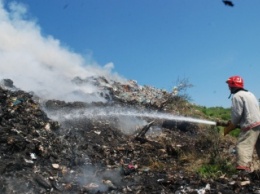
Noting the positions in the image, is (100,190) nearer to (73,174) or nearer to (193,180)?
(73,174)

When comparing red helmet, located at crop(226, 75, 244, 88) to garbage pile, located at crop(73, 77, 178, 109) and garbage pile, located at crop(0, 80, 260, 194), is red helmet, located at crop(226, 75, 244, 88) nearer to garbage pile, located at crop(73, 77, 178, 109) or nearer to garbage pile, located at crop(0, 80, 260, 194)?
garbage pile, located at crop(0, 80, 260, 194)

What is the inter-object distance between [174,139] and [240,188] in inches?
190

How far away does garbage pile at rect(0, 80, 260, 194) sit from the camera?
6109 mm

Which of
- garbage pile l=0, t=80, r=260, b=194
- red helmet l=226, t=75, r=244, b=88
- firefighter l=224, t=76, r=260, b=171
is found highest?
red helmet l=226, t=75, r=244, b=88

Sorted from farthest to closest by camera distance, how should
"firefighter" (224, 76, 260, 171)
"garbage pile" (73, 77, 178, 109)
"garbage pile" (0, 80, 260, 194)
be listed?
"garbage pile" (73, 77, 178, 109)
"firefighter" (224, 76, 260, 171)
"garbage pile" (0, 80, 260, 194)

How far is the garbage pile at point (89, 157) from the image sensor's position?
6109mm

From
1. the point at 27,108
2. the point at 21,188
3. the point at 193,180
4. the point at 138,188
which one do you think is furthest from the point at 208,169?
the point at 27,108

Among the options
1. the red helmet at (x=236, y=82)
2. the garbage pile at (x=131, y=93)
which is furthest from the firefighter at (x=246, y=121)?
the garbage pile at (x=131, y=93)

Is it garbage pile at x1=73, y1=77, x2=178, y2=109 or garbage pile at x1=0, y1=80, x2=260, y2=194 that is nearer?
garbage pile at x1=0, y1=80, x2=260, y2=194

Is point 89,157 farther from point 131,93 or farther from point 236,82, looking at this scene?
point 131,93

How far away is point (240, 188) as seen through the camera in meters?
5.75

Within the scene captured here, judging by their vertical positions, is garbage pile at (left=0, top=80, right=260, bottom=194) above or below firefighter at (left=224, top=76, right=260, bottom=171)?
below

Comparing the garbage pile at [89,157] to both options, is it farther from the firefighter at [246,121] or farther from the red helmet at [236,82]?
the red helmet at [236,82]

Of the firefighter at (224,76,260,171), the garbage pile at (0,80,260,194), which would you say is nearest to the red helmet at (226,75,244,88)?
the firefighter at (224,76,260,171)
